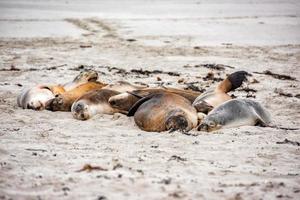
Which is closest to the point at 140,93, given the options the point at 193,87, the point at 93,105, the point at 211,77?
the point at 93,105

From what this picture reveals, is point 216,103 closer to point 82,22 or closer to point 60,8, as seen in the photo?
point 82,22

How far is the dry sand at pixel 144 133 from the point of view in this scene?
167 inches

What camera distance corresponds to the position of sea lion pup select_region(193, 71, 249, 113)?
6.61 m

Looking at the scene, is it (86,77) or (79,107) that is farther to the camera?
(86,77)

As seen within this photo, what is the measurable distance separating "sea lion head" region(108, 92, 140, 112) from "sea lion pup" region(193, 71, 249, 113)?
859mm

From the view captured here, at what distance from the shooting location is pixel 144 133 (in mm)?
6078

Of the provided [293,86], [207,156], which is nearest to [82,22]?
[293,86]

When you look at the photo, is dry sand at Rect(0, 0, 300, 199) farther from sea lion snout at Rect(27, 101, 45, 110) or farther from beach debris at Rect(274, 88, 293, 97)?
sea lion snout at Rect(27, 101, 45, 110)

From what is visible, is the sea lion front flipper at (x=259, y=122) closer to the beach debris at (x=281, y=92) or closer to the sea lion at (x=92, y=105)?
the sea lion at (x=92, y=105)

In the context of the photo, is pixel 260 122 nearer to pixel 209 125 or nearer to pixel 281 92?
pixel 209 125

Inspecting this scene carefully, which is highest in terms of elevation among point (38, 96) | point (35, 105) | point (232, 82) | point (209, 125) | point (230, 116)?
point (232, 82)

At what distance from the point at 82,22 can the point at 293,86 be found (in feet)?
41.4

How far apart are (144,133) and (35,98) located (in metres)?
2.11

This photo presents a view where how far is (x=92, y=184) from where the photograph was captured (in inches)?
166
